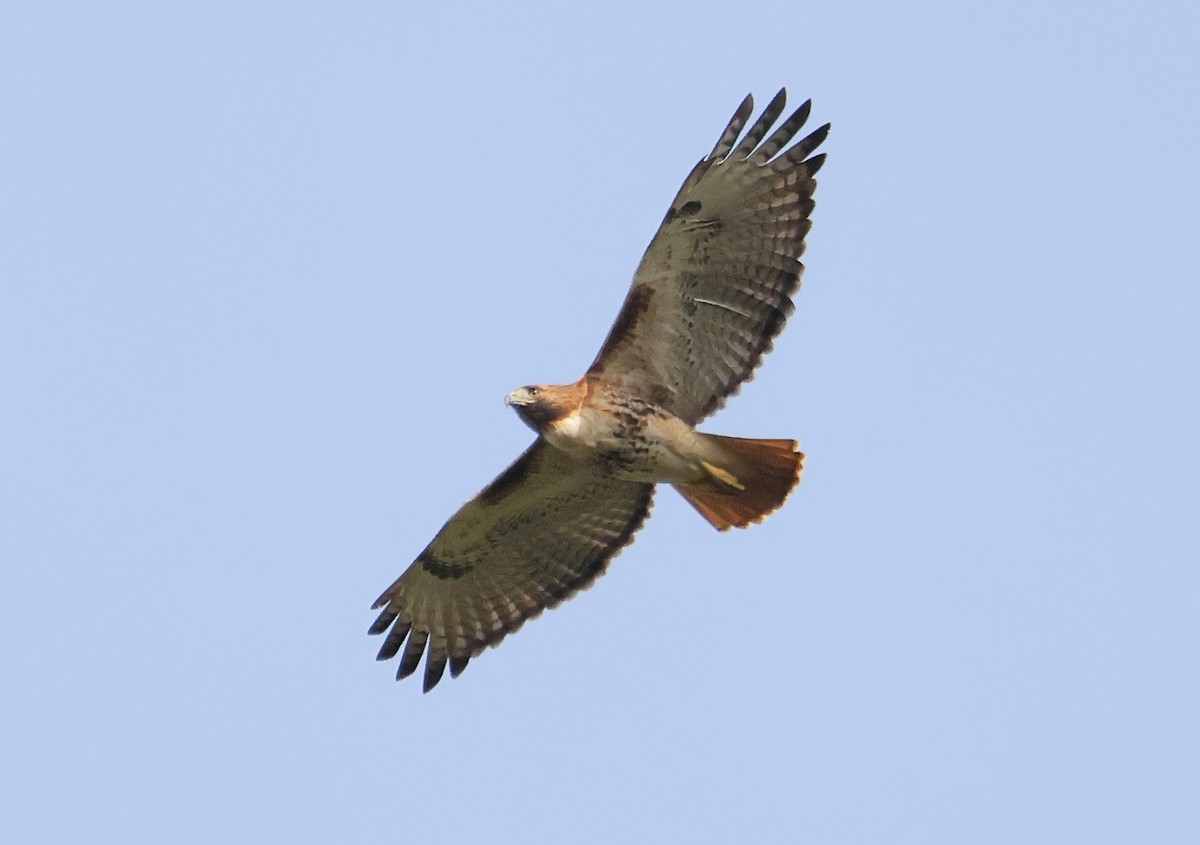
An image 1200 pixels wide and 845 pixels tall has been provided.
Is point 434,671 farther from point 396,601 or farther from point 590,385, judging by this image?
point 590,385

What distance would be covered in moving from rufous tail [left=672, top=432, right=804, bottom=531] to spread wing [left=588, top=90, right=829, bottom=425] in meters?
0.34

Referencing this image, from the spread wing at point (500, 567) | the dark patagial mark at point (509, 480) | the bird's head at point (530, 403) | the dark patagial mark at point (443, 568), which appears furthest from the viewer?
the dark patagial mark at point (443, 568)

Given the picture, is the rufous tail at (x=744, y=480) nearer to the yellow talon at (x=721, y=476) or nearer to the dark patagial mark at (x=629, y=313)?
the yellow talon at (x=721, y=476)

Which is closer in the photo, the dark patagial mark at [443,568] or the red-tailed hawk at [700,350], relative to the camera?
the red-tailed hawk at [700,350]

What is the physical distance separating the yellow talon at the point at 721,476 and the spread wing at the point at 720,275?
316 millimetres

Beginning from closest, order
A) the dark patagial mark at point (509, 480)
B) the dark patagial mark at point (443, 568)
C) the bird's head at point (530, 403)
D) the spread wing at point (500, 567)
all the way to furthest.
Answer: the bird's head at point (530, 403) → the dark patagial mark at point (509, 480) → the spread wing at point (500, 567) → the dark patagial mark at point (443, 568)

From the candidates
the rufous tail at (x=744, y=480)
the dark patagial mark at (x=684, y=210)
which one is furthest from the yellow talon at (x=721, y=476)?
the dark patagial mark at (x=684, y=210)

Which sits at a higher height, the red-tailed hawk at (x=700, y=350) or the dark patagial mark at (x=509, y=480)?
the red-tailed hawk at (x=700, y=350)

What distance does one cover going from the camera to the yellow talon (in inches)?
445

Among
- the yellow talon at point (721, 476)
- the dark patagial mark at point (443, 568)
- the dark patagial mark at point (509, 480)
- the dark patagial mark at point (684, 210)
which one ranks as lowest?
the dark patagial mark at point (443, 568)

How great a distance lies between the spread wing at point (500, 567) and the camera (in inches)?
479

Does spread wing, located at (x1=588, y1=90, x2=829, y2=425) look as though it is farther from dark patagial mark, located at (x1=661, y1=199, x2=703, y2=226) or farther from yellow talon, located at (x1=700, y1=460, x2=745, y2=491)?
yellow talon, located at (x1=700, y1=460, x2=745, y2=491)

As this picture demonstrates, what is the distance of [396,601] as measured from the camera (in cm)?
1250

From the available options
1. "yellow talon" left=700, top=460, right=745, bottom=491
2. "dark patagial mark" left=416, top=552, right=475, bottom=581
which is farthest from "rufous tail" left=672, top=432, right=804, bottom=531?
"dark patagial mark" left=416, top=552, right=475, bottom=581
